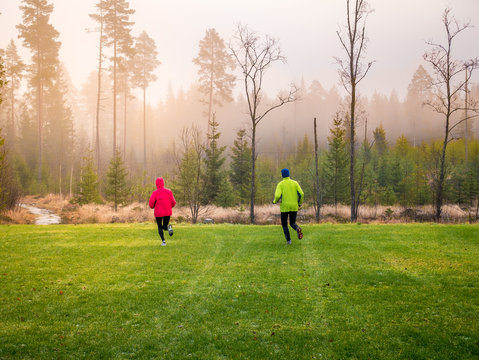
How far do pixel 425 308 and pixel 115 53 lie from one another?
41.2 meters

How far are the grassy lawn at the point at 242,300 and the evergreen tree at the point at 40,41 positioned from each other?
35164mm

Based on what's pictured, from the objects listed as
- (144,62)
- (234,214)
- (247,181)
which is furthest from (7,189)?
(144,62)

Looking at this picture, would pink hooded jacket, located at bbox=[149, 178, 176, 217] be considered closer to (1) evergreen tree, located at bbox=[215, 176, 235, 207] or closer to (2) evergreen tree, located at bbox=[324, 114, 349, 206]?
(1) evergreen tree, located at bbox=[215, 176, 235, 207]

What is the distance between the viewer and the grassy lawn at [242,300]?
4.21m

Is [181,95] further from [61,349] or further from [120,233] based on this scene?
[61,349]

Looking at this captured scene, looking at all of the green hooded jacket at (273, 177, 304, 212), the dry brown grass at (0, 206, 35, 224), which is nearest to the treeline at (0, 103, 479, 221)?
the dry brown grass at (0, 206, 35, 224)

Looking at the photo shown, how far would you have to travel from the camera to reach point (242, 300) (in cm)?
593

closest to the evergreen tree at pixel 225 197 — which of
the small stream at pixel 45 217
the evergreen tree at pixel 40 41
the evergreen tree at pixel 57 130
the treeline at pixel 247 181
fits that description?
the treeline at pixel 247 181

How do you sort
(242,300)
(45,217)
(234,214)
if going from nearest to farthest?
(242,300), (45,217), (234,214)

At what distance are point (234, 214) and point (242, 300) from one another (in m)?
19.1

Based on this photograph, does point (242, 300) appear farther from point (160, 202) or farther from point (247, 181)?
point (247, 181)

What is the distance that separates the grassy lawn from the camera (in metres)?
4.21

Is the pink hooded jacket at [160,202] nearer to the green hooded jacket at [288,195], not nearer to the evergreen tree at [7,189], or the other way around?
the green hooded jacket at [288,195]

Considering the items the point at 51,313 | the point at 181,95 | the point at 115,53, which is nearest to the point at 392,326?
the point at 51,313
